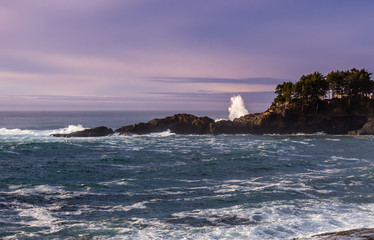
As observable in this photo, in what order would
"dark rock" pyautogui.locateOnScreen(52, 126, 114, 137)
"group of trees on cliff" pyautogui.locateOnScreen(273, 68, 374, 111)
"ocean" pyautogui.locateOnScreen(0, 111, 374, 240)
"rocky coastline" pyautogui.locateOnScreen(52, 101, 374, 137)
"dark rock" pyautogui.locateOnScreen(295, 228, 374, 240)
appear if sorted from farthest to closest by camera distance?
"group of trees on cliff" pyautogui.locateOnScreen(273, 68, 374, 111)
"rocky coastline" pyautogui.locateOnScreen(52, 101, 374, 137)
"dark rock" pyautogui.locateOnScreen(52, 126, 114, 137)
"ocean" pyautogui.locateOnScreen(0, 111, 374, 240)
"dark rock" pyautogui.locateOnScreen(295, 228, 374, 240)

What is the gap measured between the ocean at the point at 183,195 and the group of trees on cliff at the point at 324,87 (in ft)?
146

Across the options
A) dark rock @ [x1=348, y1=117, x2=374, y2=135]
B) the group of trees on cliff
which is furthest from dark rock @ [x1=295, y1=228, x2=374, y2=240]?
the group of trees on cliff

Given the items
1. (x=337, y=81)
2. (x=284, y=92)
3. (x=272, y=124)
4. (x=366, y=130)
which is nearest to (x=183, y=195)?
(x=272, y=124)

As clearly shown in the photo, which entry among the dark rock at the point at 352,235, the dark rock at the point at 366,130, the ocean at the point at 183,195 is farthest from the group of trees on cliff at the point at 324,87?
the dark rock at the point at 352,235

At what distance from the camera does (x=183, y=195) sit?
2248 centimetres

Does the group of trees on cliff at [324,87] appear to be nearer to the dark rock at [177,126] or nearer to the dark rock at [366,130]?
the dark rock at [366,130]

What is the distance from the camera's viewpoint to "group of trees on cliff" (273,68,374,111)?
276ft

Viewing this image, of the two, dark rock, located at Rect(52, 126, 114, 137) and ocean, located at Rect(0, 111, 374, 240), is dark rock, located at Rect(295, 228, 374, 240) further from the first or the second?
dark rock, located at Rect(52, 126, 114, 137)

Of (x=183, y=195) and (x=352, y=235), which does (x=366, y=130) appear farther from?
(x=352, y=235)

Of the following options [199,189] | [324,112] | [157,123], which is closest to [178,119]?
[157,123]

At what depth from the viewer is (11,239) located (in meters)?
14.5

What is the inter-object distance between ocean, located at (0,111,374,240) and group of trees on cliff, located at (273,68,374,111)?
4438cm

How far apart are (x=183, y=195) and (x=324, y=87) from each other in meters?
74.8

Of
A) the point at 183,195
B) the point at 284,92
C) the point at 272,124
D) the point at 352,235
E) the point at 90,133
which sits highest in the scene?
the point at 284,92
